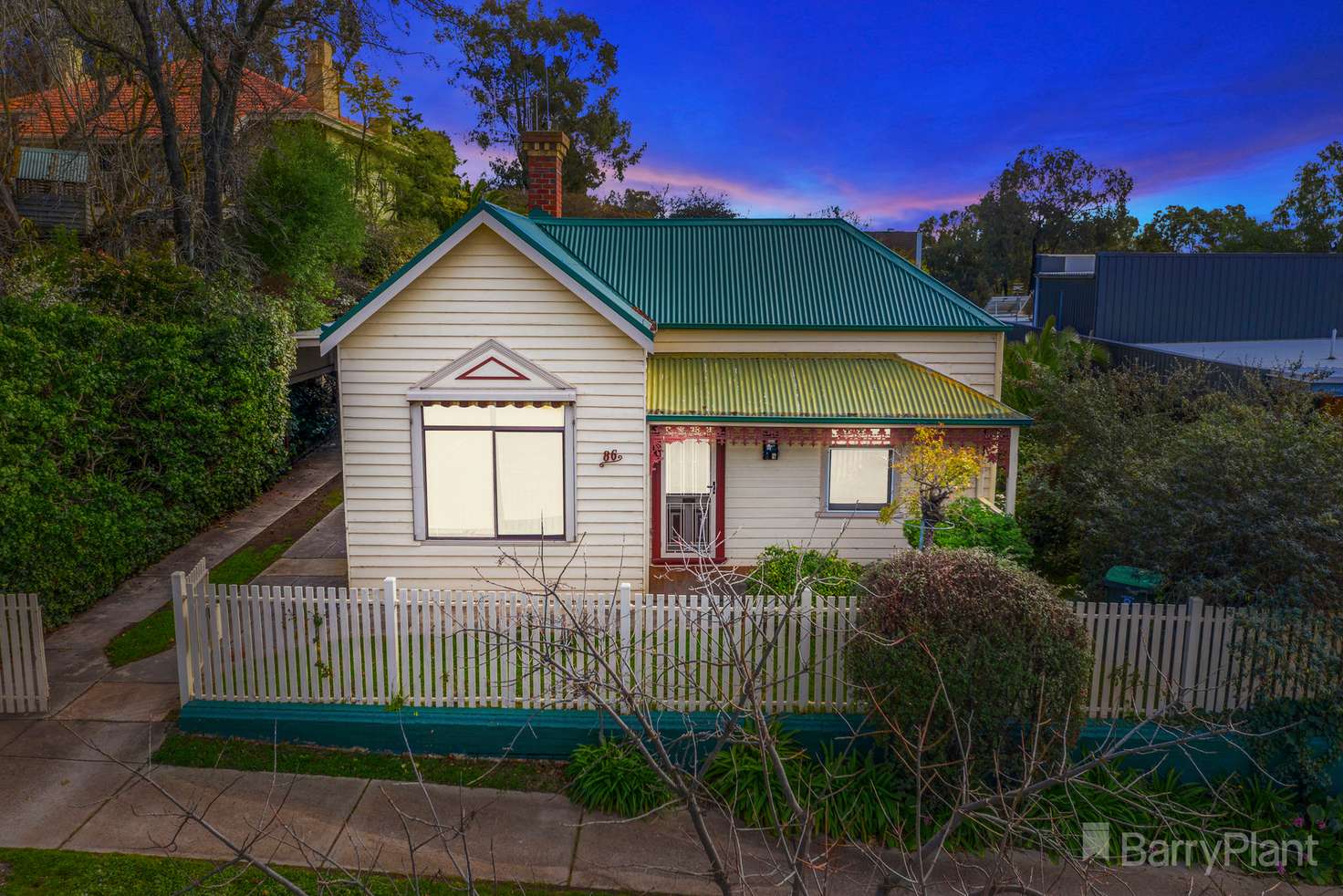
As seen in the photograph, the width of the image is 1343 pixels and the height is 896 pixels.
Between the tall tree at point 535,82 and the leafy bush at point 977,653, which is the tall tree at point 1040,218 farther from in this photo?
the leafy bush at point 977,653

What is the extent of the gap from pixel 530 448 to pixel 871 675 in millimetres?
6321

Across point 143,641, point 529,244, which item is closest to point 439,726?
point 143,641

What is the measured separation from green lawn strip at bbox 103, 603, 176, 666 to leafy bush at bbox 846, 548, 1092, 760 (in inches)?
357

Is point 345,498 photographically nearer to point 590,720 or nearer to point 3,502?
point 3,502

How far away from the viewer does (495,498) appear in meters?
12.7

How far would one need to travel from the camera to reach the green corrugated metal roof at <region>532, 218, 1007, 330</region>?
15.3 metres

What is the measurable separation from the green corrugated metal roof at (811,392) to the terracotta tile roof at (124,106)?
47.1 ft

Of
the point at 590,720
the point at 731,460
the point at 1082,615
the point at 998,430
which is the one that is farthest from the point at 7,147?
the point at 1082,615

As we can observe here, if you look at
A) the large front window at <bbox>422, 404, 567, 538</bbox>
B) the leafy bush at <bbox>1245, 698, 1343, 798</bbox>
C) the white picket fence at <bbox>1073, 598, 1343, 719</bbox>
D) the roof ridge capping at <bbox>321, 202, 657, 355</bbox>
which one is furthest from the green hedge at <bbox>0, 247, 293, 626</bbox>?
the leafy bush at <bbox>1245, 698, 1343, 798</bbox>

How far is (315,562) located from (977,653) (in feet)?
36.1

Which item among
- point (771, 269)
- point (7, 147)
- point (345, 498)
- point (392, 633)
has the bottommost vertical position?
point (392, 633)

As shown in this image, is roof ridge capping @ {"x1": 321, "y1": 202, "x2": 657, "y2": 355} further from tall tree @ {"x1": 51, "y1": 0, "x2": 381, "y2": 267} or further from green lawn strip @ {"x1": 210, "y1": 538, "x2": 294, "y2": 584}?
tall tree @ {"x1": 51, "y1": 0, "x2": 381, "y2": 267}

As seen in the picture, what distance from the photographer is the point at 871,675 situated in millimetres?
8156

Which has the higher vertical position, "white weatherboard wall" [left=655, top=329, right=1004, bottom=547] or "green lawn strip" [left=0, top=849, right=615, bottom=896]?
"white weatherboard wall" [left=655, top=329, right=1004, bottom=547]
